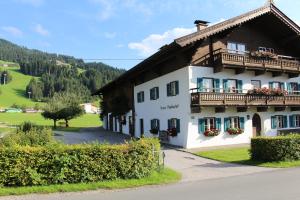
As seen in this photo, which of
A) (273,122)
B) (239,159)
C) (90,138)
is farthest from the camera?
(90,138)

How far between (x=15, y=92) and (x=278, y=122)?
131 m

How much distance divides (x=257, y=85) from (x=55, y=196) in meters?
24.6

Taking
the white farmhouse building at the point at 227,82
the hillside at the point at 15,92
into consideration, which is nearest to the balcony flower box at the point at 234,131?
the white farmhouse building at the point at 227,82

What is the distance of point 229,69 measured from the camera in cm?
3077

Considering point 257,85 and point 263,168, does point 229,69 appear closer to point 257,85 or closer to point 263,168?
point 257,85

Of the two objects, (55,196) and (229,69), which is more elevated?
(229,69)

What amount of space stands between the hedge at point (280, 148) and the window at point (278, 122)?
14.9 metres

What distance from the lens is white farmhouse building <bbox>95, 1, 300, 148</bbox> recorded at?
94.1ft

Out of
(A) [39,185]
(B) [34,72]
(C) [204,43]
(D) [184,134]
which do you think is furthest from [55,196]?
(B) [34,72]

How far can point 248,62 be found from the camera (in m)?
30.4

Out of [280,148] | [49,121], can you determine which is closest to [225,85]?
[280,148]

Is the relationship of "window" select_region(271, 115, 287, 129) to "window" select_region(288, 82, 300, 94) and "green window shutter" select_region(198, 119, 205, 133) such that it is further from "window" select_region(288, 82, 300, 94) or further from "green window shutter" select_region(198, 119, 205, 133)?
"green window shutter" select_region(198, 119, 205, 133)

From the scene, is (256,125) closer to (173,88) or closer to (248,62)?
(248,62)

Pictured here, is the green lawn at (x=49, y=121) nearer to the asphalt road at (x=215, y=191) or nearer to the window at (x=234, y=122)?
the window at (x=234, y=122)
